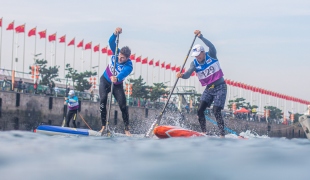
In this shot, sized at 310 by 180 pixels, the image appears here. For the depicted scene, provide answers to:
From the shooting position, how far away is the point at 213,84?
9.33 metres

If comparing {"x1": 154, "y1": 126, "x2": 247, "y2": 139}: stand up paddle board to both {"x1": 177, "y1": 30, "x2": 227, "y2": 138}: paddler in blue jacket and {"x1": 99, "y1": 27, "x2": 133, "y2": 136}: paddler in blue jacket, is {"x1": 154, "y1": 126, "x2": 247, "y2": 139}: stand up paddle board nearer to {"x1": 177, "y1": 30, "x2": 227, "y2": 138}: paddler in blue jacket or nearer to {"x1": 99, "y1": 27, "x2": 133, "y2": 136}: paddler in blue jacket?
{"x1": 177, "y1": 30, "x2": 227, "y2": 138}: paddler in blue jacket

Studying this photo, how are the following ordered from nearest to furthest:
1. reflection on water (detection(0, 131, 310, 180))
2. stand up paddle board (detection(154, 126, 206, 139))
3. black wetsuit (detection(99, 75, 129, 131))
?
1. reflection on water (detection(0, 131, 310, 180))
2. stand up paddle board (detection(154, 126, 206, 139))
3. black wetsuit (detection(99, 75, 129, 131))

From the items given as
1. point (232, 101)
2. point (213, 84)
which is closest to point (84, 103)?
point (213, 84)

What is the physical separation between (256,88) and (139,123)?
45331mm

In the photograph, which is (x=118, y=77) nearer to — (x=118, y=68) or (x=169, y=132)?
(x=118, y=68)

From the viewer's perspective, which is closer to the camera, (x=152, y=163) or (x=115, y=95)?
(x=152, y=163)

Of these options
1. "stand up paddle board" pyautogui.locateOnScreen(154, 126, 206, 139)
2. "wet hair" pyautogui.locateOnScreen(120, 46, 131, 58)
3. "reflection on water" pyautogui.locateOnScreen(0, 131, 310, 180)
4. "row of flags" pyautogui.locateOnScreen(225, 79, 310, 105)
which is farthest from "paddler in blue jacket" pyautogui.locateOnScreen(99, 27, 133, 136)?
"row of flags" pyautogui.locateOnScreen(225, 79, 310, 105)

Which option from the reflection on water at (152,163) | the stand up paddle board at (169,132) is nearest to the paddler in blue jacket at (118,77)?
the stand up paddle board at (169,132)

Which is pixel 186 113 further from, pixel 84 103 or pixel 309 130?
pixel 309 130

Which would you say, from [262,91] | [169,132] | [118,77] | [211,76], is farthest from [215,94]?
[262,91]

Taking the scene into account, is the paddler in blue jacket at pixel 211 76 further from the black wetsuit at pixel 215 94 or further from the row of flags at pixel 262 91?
the row of flags at pixel 262 91

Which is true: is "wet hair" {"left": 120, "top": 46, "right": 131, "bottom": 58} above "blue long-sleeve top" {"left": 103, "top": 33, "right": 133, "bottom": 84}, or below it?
above

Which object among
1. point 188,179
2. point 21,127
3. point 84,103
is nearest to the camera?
point 188,179

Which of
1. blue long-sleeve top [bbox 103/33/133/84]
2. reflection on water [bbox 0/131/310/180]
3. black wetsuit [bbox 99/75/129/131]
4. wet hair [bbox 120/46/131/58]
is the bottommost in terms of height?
reflection on water [bbox 0/131/310/180]
